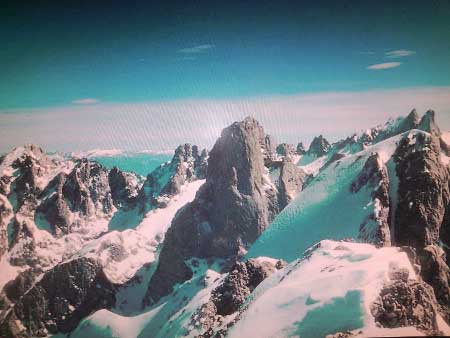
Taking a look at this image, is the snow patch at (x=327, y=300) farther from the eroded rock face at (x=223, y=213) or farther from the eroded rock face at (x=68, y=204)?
the eroded rock face at (x=68, y=204)

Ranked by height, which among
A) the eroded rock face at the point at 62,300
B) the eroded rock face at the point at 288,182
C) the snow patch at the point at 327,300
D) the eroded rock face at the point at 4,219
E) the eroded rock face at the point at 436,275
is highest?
the snow patch at the point at 327,300

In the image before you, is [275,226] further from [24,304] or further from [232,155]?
[24,304]

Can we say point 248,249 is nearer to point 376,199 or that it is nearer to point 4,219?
point 376,199

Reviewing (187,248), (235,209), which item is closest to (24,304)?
(187,248)

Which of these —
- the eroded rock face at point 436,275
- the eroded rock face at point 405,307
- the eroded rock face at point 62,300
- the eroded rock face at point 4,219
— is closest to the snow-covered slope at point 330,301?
the eroded rock face at point 405,307

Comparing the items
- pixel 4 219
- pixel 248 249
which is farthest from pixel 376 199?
pixel 4 219

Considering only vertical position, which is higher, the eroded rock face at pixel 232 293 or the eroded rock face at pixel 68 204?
the eroded rock face at pixel 232 293
